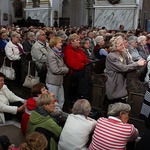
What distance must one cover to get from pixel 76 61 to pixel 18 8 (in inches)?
867

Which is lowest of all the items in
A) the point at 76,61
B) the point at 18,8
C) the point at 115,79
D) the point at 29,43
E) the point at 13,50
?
the point at 115,79

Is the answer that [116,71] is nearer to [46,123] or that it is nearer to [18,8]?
[46,123]

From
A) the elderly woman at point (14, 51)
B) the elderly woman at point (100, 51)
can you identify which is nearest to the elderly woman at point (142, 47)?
the elderly woman at point (100, 51)

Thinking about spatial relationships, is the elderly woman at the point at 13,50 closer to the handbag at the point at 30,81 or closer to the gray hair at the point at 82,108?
the handbag at the point at 30,81

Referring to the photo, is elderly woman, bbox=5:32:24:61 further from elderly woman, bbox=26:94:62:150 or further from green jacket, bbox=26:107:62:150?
green jacket, bbox=26:107:62:150

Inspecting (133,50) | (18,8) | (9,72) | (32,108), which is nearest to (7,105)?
(32,108)

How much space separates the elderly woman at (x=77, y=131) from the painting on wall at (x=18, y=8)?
24.1 meters

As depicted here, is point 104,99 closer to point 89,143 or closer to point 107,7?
point 89,143

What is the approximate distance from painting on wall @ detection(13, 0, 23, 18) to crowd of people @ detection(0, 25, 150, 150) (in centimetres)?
1914

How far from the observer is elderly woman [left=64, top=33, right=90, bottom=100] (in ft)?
16.9

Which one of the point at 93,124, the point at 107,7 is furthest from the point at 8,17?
the point at 93,124

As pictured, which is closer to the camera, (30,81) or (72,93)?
(30,81)

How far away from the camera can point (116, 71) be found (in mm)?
4660

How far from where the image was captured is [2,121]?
4.16 m
